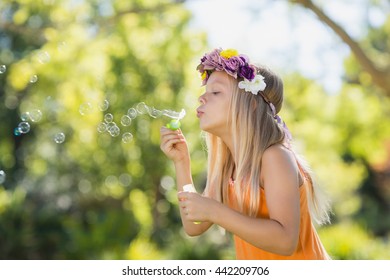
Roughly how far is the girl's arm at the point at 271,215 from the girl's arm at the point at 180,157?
0.95ft

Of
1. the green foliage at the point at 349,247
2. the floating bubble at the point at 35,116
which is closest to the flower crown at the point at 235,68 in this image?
the floating bubble at the point at 35,116

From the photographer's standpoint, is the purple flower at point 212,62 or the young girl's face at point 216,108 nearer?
the young girl's face at point 216,108

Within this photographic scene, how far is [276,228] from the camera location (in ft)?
6.27

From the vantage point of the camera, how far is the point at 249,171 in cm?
206

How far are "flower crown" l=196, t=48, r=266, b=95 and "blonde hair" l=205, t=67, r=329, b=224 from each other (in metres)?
0.03

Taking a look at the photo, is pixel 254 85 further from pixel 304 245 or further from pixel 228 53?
pixel 304 245

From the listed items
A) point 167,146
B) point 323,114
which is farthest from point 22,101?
→ point 167,146

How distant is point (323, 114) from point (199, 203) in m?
6.82

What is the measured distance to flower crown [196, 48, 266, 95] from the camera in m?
2.16

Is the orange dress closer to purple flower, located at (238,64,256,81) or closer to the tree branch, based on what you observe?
purple flower, located at (238,64,256,81)

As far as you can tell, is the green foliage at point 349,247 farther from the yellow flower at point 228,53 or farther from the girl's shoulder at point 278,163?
the girl's shoulder at point 278,163

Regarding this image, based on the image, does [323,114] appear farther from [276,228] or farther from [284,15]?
[276,228]

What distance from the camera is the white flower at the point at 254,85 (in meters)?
2.15

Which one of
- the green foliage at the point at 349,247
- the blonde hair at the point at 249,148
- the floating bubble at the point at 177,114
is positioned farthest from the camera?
the green foliage at the point at 349,247
